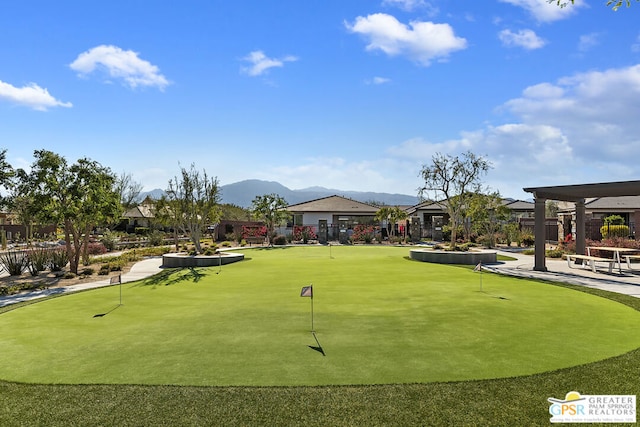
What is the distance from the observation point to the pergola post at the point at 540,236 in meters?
17.9

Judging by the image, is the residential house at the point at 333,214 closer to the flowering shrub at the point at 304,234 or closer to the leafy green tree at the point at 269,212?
the flowering shrub at the point at 304,234

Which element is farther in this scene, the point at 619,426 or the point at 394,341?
the point at 394,341

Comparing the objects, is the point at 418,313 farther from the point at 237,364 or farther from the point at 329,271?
the point at 329,271

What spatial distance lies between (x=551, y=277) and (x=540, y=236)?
3385 mm

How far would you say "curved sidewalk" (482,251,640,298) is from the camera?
13.2 metres

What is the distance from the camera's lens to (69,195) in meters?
17.1

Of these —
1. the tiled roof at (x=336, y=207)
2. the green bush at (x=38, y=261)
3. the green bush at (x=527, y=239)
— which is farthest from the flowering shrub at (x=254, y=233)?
the green bush at (x=527, y=239)

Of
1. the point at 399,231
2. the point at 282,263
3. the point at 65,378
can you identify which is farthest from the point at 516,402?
the point at 399,231

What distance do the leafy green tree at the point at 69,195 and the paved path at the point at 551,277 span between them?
2.96 m

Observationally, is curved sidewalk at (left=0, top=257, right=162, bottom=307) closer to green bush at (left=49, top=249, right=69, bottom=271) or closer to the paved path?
the paved path

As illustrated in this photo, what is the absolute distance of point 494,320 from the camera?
8531 mm

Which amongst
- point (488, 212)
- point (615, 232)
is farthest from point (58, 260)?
point (615, 232)

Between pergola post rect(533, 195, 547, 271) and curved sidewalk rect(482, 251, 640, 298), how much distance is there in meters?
0.33

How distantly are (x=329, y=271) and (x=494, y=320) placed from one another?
9.03m
